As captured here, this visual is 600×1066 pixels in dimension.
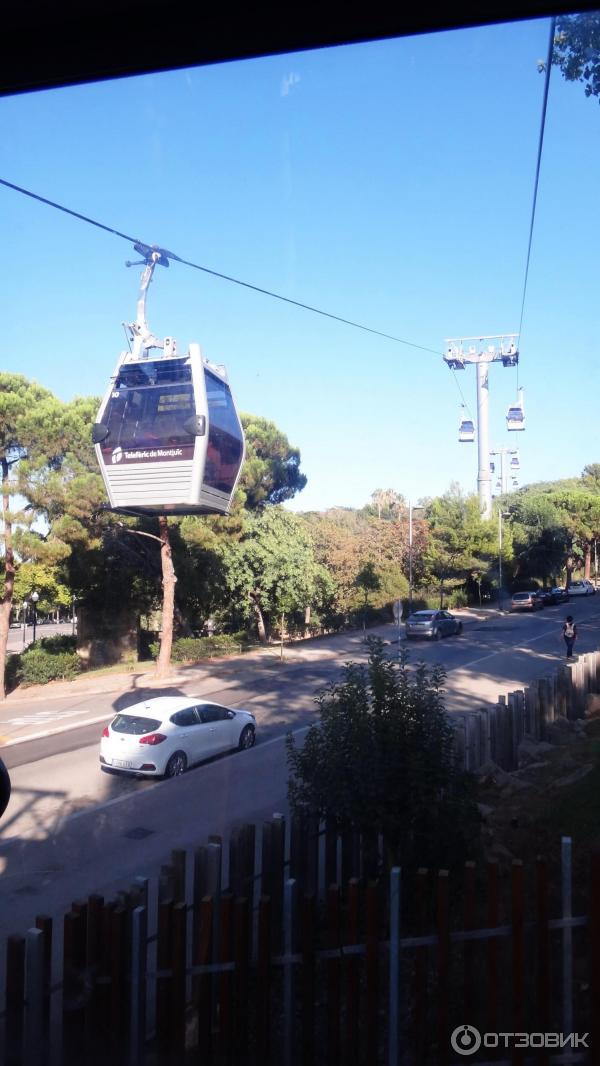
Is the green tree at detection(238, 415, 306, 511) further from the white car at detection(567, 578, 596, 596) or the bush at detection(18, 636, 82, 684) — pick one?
the white car at detection(567, 578, 596, 596)

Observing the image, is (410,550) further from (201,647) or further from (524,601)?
(524,601)

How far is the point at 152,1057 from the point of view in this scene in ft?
11.3

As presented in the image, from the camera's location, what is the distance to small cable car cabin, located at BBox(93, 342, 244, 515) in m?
6.09

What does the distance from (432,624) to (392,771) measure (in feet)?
22.0

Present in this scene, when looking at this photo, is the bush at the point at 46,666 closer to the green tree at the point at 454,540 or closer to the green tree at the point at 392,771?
the green tree at the point at 454,540

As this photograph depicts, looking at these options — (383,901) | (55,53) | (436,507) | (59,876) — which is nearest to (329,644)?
(436,507)

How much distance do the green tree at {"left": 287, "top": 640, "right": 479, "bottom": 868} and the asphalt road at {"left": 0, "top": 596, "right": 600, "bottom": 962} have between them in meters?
1.09

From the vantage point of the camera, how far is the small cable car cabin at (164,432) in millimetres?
6090

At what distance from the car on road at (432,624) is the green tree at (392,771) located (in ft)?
18.1

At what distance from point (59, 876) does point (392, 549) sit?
19.5ft

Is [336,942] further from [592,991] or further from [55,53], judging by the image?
[55,53]

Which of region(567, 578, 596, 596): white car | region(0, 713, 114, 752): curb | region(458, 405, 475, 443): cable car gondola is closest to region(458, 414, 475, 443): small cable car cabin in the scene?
region(458, 405, 475, 443): cable car gondola

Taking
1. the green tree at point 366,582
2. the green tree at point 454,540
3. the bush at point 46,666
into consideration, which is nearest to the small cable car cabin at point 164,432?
the green tree at point 366,582

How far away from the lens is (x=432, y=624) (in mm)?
11227
